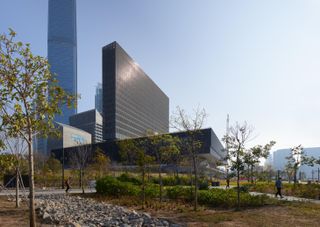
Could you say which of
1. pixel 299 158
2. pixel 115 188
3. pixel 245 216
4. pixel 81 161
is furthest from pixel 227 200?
pixel 81 161

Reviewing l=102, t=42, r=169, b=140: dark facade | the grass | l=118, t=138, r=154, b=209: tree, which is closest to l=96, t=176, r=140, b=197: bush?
l=118, t=138, r=154, b=209: tree

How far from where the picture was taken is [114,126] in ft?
384

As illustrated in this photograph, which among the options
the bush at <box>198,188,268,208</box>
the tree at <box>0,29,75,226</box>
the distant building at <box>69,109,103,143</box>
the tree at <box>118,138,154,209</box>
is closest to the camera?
the tree at <box>0,29,75,226</box>

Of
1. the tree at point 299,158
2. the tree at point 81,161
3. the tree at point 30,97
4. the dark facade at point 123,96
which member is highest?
the dark facade at point 123,96

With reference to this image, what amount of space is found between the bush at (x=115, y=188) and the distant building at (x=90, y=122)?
141738 millimetres

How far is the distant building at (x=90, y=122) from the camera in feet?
532

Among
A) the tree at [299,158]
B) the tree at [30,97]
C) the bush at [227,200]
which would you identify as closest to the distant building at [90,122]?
the tree at [299,158]

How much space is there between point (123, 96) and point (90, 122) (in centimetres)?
4328

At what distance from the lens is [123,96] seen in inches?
5025

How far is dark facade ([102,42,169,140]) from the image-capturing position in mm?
119000

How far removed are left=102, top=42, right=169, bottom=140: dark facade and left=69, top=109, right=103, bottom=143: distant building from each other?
27159 millimetres

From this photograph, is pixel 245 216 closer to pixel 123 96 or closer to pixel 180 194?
pixel 180 194

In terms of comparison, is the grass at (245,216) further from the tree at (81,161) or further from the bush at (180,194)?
the tree at (81,161)

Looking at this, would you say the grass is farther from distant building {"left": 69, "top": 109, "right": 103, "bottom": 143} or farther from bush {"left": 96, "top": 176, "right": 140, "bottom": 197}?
distant building {"left": 69, "top": 109, "right": 103, "bottom": 143}
